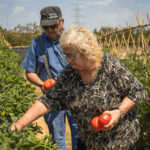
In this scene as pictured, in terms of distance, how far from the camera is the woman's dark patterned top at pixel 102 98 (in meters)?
1.72

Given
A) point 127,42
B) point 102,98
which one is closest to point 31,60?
point 102,98

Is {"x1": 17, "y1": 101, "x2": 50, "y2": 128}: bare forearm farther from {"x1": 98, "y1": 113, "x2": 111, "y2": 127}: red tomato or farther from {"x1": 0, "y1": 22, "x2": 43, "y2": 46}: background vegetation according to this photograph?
{"x1": 0, "y1": 22, "x2": 43, "y2": 46}: background vegetation

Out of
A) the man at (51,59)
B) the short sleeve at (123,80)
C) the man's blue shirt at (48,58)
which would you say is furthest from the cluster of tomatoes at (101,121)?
the man's blue shirt at (48,58)

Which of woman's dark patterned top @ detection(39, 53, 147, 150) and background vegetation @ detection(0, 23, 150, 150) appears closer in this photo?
background vegetation @ detection(0, 23, 150, 150)

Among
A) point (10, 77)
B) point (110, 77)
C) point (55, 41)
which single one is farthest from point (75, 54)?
point (10, 77)

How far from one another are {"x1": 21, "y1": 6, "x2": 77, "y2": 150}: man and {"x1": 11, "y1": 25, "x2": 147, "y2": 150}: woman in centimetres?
88

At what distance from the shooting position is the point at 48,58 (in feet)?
9.11

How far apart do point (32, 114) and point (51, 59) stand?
1.09 meters

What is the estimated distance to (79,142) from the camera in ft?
6.71

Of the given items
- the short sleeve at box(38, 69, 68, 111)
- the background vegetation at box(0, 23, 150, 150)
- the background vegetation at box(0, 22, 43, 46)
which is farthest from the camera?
the background vegetation at box(0, 22, 43, 46)

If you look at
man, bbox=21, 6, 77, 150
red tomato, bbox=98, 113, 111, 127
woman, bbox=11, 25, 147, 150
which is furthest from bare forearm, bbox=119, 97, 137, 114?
man, bbox=21, 6, 77, 150

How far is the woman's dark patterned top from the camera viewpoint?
1.72 meters

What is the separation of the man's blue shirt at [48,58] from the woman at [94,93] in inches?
36.1

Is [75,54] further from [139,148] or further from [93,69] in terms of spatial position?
[139,148]
